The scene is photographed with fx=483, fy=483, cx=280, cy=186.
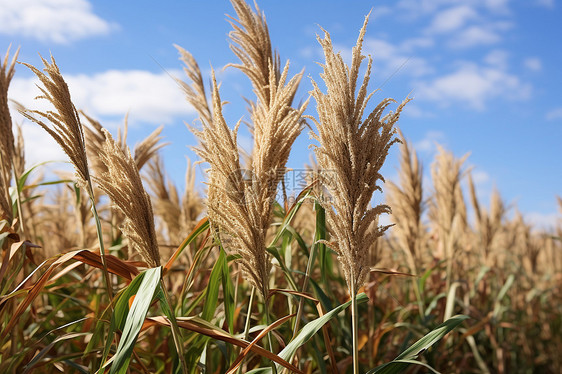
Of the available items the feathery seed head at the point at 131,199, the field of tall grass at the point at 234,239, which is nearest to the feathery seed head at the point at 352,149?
the field of tall grass at the point at 234,239

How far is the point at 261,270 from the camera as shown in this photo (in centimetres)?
180

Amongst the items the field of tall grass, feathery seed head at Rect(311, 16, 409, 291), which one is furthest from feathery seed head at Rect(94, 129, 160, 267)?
feathery seed head at Rect(311, 16, 409, 291)

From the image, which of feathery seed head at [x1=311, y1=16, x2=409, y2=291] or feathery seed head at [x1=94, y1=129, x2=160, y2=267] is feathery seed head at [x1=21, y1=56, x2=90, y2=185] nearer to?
feathery seed head at [x1=94, y1=129, x2=160, y2=267]

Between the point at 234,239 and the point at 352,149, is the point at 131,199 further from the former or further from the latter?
the point at 352,149

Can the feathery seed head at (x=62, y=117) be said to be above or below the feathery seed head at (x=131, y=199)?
above

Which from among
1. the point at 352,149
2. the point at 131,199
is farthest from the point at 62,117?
the point at 352,149

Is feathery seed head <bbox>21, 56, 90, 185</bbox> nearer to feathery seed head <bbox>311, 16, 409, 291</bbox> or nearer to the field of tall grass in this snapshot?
the field of tall grass

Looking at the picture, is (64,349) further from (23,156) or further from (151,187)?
(151,187)

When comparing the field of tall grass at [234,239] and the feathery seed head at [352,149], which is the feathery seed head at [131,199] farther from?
the feathery seed head at [352,149]

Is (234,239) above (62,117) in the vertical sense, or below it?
below

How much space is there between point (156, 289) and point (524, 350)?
5.20m

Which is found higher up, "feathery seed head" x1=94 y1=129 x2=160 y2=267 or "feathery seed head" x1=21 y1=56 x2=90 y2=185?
"feathery seed head" x1=21 y1=56 x2=90 y2=185

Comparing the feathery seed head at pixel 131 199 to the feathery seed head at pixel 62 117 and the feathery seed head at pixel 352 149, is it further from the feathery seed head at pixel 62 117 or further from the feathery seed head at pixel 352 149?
the feathery seed head at pixel 352 149

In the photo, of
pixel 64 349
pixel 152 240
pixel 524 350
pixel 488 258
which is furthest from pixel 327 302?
pixel 524 350
